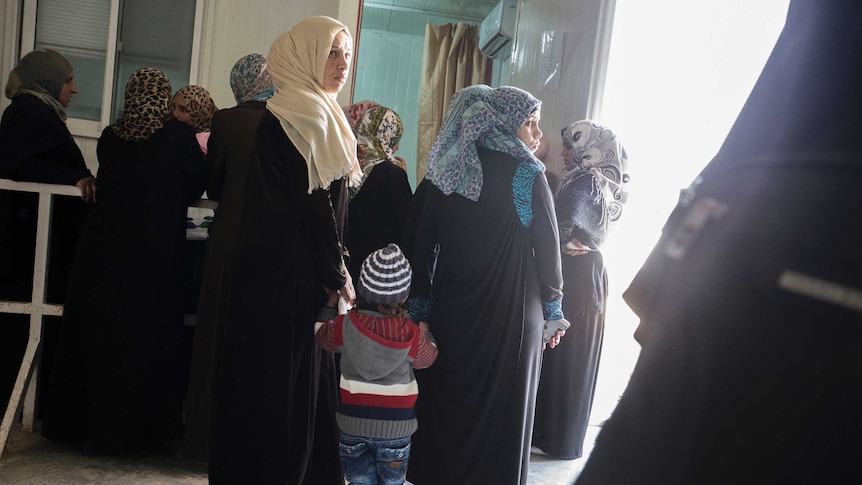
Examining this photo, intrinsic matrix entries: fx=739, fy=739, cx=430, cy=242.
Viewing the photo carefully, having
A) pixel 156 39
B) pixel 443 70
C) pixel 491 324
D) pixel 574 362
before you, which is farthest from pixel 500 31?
pixel 491 324

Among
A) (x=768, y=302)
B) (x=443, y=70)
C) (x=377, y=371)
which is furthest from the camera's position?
(x=443, y=70)

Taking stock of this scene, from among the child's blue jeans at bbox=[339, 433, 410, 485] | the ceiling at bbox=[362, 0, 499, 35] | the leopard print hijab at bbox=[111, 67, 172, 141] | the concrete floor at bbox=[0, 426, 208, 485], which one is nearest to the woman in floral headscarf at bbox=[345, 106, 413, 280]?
the leopard print hijab at bbox=[111, 67, 172, 141]

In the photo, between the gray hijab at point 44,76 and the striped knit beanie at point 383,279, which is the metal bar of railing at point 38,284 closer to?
the gray hijab at point 44,76

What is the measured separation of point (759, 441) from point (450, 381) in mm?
1835

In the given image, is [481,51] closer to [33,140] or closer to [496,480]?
[33,140]

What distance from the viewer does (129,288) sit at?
2.65m

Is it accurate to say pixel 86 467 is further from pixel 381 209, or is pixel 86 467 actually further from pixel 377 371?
pixel 381 209

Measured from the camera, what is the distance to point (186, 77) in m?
4.62

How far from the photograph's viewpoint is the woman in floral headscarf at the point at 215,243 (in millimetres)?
2531

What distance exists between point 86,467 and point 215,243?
3.06ft

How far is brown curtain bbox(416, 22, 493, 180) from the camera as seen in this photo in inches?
264

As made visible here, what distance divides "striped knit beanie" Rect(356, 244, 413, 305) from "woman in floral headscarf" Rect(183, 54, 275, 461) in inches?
21.5

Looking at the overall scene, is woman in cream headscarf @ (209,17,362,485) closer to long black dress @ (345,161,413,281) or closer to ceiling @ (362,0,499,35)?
A: long black dress @ (345,161,413,281)

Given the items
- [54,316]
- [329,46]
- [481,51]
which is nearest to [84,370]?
[54,316]
